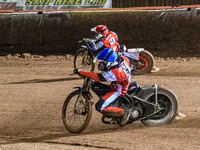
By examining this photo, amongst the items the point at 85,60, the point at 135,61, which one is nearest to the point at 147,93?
the point at 135,61

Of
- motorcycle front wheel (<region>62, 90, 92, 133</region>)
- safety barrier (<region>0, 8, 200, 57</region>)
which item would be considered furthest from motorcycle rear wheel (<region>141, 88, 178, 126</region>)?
safety barrier (<region>0, 8, 200, 57</region>)

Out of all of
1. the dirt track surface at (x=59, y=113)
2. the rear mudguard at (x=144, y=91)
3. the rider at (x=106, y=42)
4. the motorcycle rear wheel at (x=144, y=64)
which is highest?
the rider at (x=106, y=42)

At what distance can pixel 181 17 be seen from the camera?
13.2 m

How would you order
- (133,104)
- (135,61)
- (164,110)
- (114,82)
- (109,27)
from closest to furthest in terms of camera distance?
(114,82), (133,104), (164,110), (135,61), (109,27)

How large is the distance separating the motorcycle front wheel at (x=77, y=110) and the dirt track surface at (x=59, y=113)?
0.15 meters

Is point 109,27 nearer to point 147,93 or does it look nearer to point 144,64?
point 144,64

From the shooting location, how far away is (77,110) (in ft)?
23.9

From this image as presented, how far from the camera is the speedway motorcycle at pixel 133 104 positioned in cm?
724

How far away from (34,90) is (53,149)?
4069 millimetres

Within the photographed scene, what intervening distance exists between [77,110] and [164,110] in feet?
4.87

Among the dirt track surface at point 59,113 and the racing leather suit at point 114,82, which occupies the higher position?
the racing leather suit at point 114,82

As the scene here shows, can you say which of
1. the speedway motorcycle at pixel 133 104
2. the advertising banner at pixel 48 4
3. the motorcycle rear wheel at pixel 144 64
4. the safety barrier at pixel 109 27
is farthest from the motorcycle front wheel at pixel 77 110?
the advertising banner at pixel 48 4

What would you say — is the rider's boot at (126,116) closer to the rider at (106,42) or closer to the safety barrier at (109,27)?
the rider at (106,42)

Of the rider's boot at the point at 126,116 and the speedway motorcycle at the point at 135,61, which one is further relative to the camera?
the speedway motorcycle at the point at 135,61
